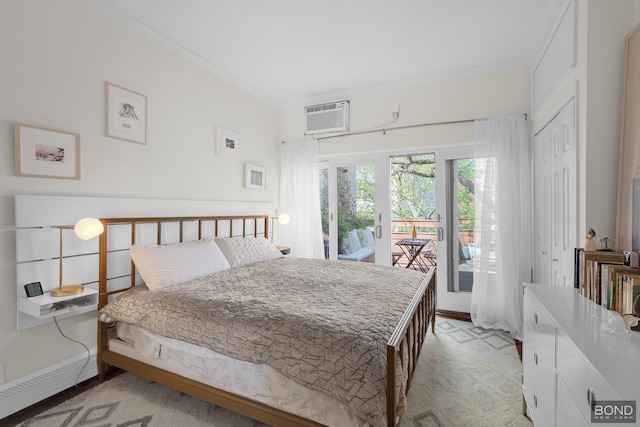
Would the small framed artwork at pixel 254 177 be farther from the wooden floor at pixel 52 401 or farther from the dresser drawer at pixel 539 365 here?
the dresser drawer at pixel 539 365

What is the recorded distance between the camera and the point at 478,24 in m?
2.54

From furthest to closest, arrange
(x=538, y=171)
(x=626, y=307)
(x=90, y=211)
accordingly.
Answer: (x=538, y=171) < (x=90, y=211) < (x=626, y=307)

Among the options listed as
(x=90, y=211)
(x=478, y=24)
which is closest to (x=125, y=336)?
(x=90, y=211)

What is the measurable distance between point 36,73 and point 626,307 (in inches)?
134

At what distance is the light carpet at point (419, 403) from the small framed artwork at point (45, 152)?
4.96 feet

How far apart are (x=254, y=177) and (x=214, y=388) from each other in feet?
8.71

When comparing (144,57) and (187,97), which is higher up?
(144,57)

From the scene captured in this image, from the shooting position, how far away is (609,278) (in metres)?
1.34

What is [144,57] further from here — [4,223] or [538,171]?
[538,171]

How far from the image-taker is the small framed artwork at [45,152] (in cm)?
188

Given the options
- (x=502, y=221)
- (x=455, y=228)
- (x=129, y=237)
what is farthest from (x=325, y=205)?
(x=129, y=237)

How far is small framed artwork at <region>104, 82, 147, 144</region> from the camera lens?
2.35m

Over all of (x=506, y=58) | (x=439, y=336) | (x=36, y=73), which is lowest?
(x=439, y=336)

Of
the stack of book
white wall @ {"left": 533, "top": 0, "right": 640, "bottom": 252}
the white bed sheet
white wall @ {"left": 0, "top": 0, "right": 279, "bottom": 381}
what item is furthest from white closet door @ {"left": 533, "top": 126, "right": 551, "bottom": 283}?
white wall @ {"left": 0, "top": 0, "right": 279, "bottom": 381}
